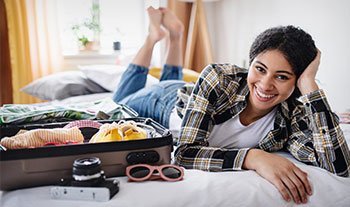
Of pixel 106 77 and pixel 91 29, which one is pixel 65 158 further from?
pixel 91 29

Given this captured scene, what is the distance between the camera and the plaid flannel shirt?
37.0 inches

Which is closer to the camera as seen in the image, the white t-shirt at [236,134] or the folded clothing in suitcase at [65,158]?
the folded clothing in suitcase at [65,158]

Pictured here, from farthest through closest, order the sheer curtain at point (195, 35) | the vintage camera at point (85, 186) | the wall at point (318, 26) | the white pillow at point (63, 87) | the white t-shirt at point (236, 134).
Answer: the sheer curtain at point (195, 35) < the white pillow at point (63, 87) < the wall at point (318, 26) < the white t-shirt at point (236, 134) < the vintage camera at point (85, 186)

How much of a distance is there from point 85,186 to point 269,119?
70 cm

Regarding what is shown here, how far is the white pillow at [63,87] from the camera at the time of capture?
7.31 ft

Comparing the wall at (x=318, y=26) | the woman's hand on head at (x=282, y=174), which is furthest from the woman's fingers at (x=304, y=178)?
the wall at (x=318, y=26)

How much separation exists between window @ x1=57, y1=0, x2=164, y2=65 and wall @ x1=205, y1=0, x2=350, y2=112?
0.82 m

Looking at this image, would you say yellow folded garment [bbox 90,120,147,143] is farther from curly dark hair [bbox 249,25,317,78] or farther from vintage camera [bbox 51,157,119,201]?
curly dark hair [bbox 249,25,317,78]

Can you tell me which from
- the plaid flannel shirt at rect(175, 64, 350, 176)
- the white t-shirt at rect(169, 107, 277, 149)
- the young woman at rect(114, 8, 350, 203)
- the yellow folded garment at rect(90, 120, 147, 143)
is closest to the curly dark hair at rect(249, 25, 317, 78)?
the young woman at rect(114, 8, 350, 203)

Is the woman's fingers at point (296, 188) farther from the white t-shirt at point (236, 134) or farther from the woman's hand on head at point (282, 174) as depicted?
the white t-shirt at point (236, 134)

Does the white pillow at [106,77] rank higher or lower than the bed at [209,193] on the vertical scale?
higher


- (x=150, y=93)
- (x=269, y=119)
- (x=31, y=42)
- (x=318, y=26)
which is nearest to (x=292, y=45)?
(x=269, y=119)

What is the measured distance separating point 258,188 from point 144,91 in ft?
3.75

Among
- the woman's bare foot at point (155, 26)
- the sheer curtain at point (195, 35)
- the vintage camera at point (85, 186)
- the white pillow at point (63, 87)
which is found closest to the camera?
the vintage camera at point (85, 186)
